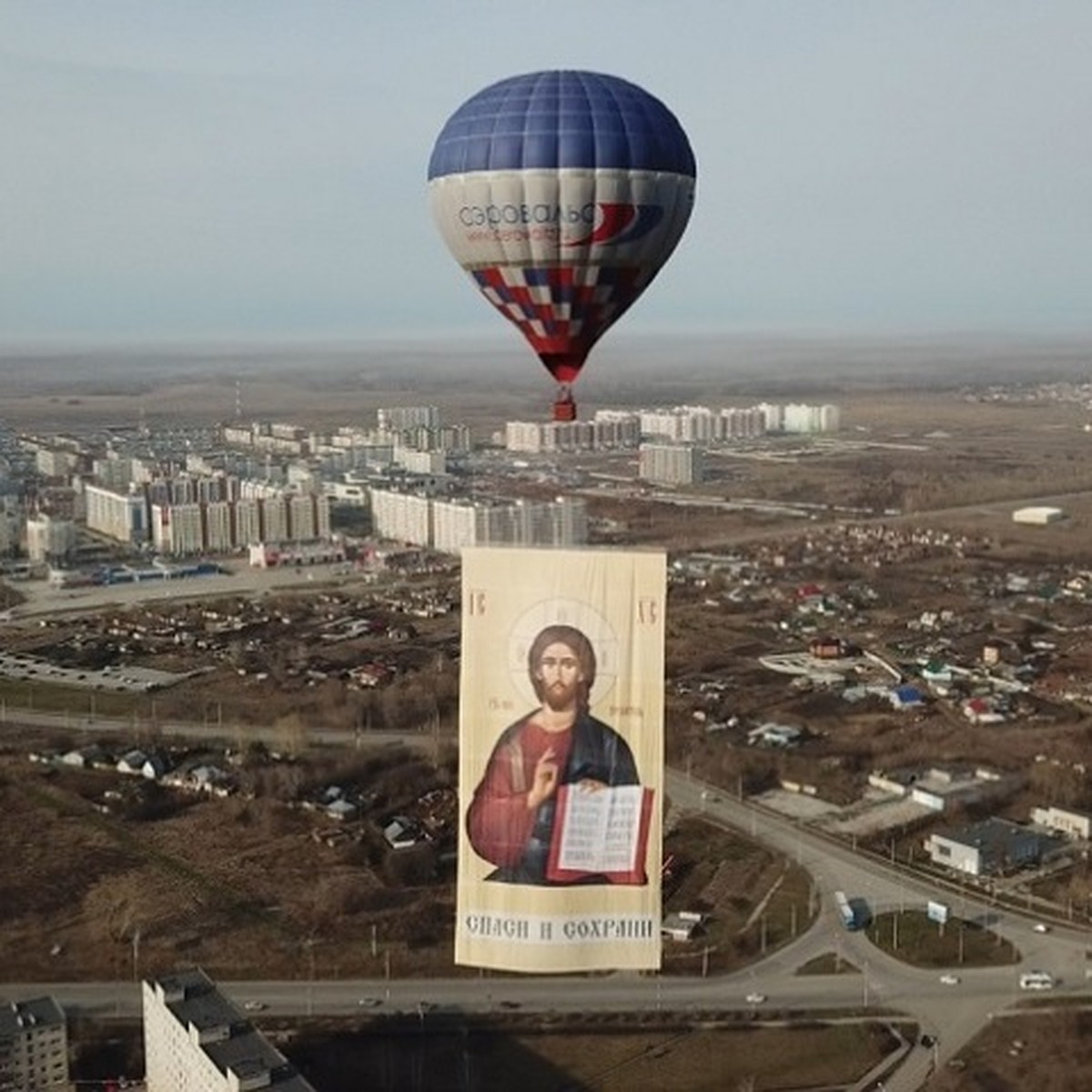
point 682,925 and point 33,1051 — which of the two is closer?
point 33,1051

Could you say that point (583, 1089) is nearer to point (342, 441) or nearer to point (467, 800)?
point (467, 800)

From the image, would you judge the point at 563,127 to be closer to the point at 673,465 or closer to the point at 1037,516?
the point at 1037,516

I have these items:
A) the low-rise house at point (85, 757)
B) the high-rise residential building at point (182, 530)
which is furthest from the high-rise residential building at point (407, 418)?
the low-rise house at point (85, 757)

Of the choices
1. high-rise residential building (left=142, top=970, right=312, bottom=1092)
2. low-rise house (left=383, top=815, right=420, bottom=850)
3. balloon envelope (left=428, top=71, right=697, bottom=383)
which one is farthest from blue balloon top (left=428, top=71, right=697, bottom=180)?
low-rise house (left=383, top=815, right=420, bottom=850)

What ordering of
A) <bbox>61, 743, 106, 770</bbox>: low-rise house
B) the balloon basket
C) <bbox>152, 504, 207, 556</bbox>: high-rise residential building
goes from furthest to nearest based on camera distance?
<bbox>152, 504, 207, 556</bbox>: high-rise residential building
<bbox>61, 743, 106, 770</bbox>: low-rise house
the balloon basket

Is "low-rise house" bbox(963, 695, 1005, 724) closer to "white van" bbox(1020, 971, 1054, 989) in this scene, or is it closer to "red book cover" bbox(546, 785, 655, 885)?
"white van" bbox(1020, 971, 1054, 989)

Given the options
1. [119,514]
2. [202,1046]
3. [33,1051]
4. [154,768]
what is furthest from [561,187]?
[119,514]
